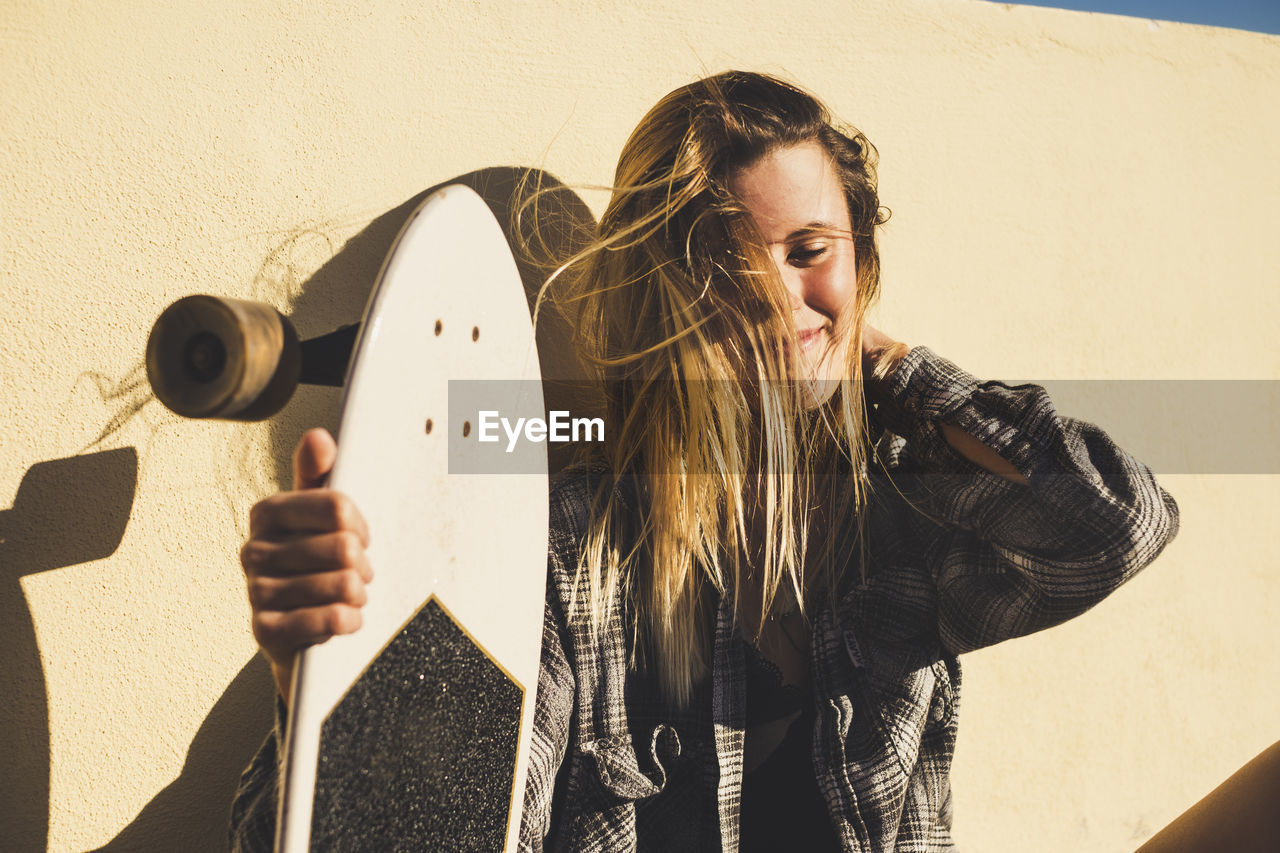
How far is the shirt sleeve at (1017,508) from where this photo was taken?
110 cm

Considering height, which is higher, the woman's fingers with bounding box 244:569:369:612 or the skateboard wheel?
the skateboard wheel

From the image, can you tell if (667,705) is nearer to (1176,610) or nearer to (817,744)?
(817,744)

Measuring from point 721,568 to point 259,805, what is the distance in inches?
28.9

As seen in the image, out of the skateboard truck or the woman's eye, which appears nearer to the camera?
the skateboard truck

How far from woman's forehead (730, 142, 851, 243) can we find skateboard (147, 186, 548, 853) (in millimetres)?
405

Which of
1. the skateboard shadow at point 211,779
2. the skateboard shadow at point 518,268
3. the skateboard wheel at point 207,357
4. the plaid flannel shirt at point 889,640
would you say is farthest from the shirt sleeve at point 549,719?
the skateboard wheel at point 207,357

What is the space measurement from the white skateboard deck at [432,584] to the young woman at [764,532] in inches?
7.2

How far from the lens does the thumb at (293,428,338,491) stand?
0.66 m

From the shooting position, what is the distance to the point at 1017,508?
1132 mm

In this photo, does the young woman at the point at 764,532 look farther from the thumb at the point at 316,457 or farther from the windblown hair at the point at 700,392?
the thumb at the point at 316,457

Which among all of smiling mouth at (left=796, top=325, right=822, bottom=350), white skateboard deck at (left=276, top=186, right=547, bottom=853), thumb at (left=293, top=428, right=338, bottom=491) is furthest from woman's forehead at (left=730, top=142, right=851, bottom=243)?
thumb at (left=293, top=428, right=338, bottom=491)

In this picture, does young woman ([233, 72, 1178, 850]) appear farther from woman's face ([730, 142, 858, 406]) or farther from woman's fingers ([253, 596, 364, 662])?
woman's fingers ([253, 596, 364, 662])

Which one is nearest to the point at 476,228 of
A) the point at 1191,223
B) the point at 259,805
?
the point at 259,805

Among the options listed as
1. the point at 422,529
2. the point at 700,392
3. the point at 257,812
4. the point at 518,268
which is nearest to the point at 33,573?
the point at 257,812
